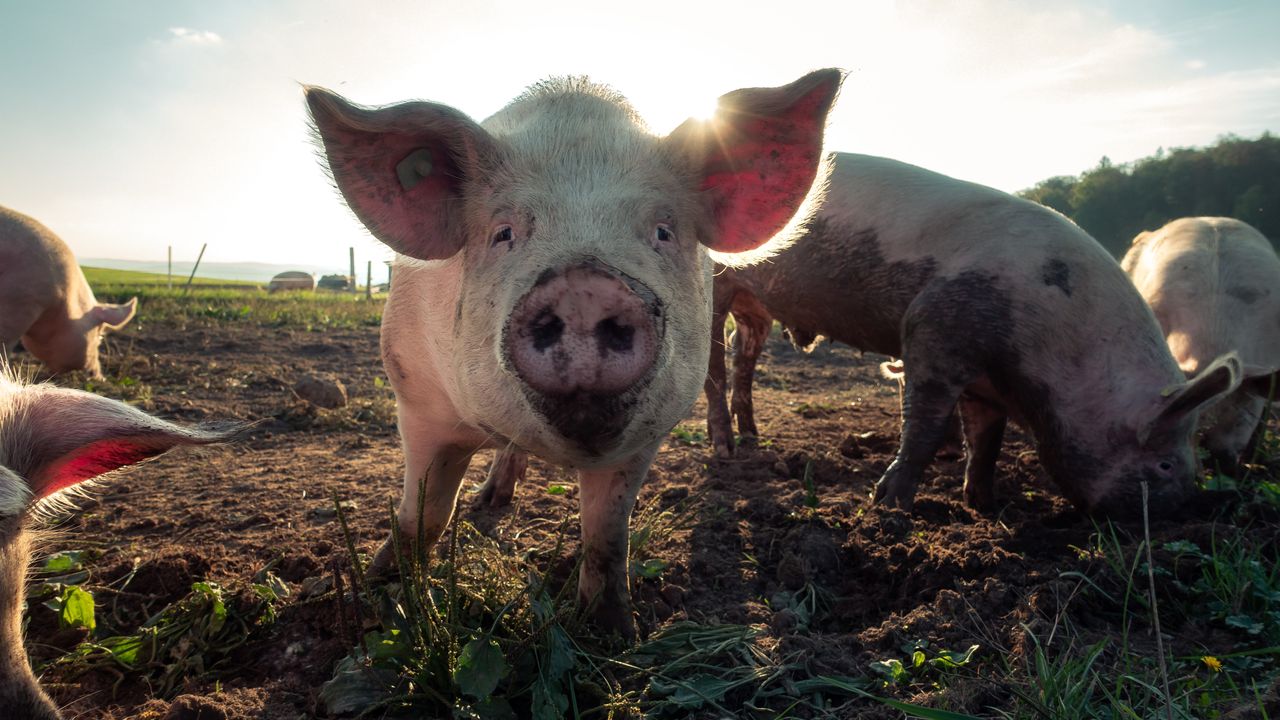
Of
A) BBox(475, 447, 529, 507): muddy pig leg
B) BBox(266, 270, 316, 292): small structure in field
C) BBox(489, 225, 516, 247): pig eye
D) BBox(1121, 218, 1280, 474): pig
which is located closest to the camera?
BBox(489, 225, 516, 247): pig eye

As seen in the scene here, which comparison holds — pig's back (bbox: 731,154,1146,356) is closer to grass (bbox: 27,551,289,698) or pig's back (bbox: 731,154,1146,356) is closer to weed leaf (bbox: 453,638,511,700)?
weed leaf (bbox: 453,638,511,700)

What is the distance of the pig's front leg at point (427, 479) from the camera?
2.71m

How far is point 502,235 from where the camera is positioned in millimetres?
2100

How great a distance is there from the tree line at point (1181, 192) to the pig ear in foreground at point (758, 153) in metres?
20.0

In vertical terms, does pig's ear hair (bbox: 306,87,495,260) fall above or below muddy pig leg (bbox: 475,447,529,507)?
above

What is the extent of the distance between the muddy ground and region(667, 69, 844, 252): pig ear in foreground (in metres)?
1.41

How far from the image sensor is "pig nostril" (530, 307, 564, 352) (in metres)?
1.64

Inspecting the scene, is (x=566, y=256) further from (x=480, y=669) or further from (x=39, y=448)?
(x=39, y=448)

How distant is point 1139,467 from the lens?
342cm

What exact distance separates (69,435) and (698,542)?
7.82ft

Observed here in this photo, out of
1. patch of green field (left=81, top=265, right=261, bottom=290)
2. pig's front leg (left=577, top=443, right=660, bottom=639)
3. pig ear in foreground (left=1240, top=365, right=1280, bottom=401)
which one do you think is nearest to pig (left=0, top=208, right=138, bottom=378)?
pig's front leg (left=577, top=443, right=660, bottom=639)

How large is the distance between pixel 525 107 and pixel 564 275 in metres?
1.28

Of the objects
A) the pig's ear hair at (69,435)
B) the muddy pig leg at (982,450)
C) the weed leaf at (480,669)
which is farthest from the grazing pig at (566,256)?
the muddy pig leg at (982,450)

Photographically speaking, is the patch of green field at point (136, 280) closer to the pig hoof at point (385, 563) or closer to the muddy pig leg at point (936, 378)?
the pig hoof at point (385, 563)
